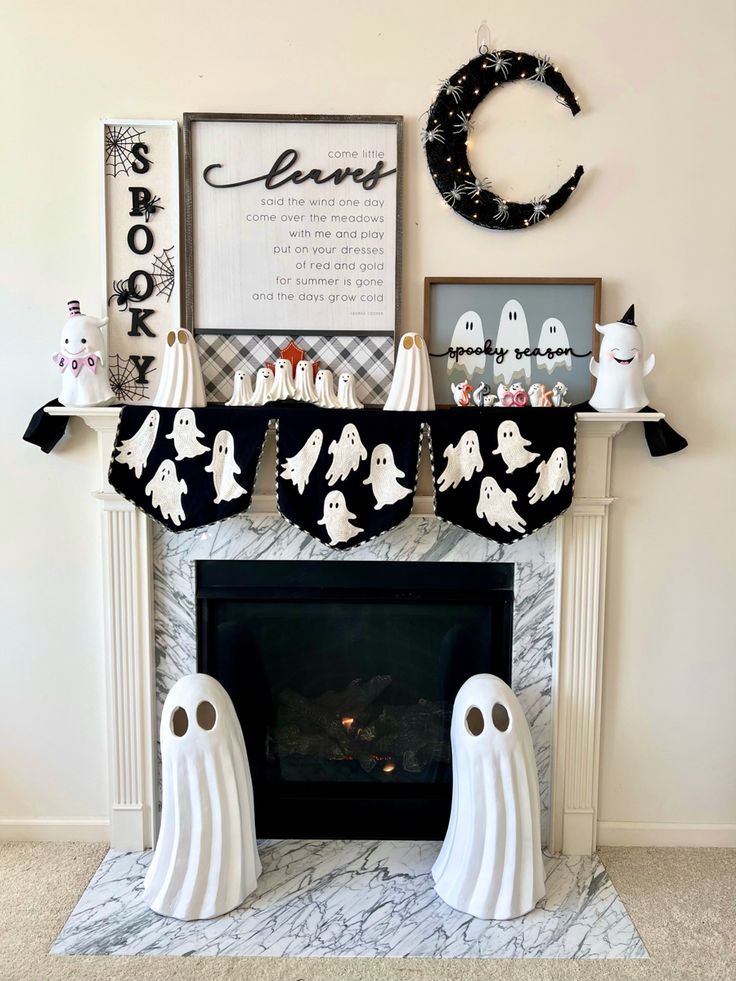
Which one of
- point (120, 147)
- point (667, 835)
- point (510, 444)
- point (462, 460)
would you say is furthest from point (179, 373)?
point (667, 835)

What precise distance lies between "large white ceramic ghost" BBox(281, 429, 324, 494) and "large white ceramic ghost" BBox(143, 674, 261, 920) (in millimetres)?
549

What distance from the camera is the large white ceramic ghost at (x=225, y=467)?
1951mm

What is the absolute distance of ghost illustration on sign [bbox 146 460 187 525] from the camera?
1.97 metres

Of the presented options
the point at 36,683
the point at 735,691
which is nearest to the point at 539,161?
the point at 735,691

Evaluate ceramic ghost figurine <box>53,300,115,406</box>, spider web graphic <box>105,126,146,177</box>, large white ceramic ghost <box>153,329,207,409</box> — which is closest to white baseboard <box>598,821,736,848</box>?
large white ceramic ghost <box>153,329,207,409</box>

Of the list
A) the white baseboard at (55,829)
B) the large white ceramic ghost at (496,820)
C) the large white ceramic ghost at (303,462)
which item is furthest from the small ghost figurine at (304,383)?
the white baseboard at (55,829)

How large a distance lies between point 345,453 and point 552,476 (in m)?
0.51

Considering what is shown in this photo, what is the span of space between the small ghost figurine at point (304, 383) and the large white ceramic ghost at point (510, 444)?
475mm

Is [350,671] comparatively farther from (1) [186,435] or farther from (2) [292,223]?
(2) [292,223]

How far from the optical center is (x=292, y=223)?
6.69ft

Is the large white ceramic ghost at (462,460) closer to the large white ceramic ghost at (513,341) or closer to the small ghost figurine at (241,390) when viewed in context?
the large white ceramic ghost at (513,341)

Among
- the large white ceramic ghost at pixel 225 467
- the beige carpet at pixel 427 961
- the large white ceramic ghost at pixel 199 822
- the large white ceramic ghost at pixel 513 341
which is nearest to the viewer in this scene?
the beige carpet at pixel 427 961

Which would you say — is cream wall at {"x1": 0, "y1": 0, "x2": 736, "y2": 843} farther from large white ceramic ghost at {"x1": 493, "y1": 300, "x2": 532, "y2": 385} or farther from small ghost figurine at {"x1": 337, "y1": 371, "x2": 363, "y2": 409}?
small ghost figurine at {"x1": 337, "y1": 371, "x2": 363, "y2": 409}

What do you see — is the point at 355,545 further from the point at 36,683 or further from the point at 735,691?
the point at 735,691
